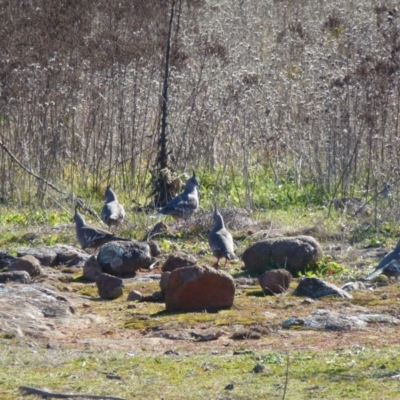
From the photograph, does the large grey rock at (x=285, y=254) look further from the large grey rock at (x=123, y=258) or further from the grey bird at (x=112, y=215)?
the grey bird at (x=112, y=215)

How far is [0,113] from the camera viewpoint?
14.6 meters

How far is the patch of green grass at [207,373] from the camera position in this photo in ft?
18.6

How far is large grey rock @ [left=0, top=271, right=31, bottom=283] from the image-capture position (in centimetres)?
945

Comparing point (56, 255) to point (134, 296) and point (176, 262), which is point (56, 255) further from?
point (134, 296)

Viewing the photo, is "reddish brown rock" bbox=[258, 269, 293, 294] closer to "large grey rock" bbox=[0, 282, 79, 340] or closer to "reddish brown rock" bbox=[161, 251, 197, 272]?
"reddish brown rock" bbox=[161, 251, 197, 272]

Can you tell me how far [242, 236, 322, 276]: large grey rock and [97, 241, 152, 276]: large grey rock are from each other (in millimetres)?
1023

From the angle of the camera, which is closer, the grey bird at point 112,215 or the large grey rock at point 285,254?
the large grey rock at point 285,254

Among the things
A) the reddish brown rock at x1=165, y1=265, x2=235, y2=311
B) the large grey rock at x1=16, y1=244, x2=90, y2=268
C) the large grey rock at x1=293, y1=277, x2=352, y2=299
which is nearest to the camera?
the reddish brown rock at x1=165, y1=265, x2=235, y2=311

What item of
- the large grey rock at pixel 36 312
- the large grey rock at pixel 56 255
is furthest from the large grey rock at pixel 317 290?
the large grey rock at pixel 56 255

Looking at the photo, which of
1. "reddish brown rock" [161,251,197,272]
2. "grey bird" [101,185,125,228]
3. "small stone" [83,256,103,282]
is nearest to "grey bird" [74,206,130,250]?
"grey bird" [101,185,125,228]

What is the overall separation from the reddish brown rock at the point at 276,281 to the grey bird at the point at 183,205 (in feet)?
10.9

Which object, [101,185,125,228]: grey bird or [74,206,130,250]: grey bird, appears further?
[101,185,125,228]: grey bird

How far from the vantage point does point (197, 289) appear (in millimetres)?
8297

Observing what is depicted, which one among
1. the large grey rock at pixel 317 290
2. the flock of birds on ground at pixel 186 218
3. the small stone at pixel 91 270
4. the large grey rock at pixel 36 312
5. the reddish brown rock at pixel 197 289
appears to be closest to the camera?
the large grey rock at pixel 36 312
